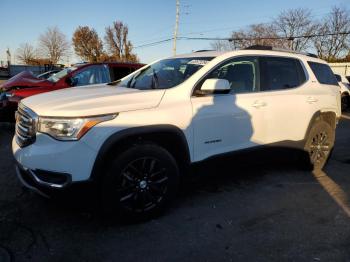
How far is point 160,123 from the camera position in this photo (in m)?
3.53

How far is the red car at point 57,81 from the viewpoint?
7688 mm

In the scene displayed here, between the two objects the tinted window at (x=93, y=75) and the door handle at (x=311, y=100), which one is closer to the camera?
the door handle at (x=311, y=100)

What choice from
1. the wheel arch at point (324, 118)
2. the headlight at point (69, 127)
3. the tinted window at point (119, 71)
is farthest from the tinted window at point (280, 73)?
the tinted window at point (119, 71)

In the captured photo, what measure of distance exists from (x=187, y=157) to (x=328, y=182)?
8.09 feet

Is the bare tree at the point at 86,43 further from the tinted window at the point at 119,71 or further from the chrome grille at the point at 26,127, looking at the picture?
the chrome grille at the point at 26,127

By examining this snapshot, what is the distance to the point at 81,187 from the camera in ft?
10.4

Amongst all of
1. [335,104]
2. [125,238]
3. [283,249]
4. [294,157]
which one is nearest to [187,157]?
[125,238]

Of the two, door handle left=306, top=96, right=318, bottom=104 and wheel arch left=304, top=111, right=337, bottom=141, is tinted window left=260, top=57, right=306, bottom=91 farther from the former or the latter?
wheel arch left=304, top=111, right=337, bottom=141

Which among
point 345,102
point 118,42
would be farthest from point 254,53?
point 118,42

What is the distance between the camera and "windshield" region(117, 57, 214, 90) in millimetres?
4117

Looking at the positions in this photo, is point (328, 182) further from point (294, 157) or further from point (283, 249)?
point (283, 249)

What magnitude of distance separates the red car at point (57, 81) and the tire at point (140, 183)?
5083mm

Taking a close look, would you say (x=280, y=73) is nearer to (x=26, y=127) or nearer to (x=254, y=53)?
(x=254, y=53)

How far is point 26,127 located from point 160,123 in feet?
4.23
